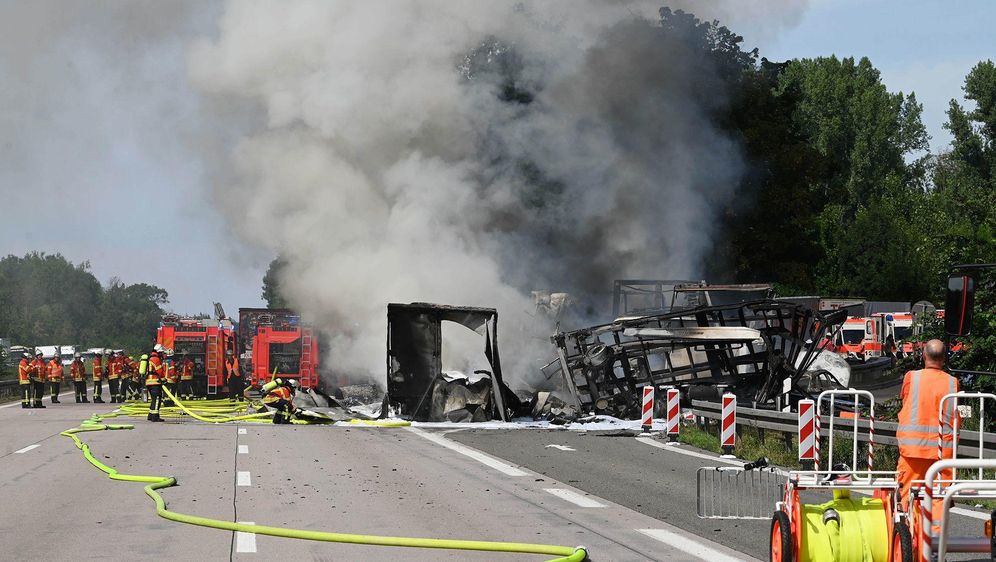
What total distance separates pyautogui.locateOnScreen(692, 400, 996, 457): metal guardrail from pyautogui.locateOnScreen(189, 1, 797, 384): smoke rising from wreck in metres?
14.2

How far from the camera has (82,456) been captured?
55.1 ft

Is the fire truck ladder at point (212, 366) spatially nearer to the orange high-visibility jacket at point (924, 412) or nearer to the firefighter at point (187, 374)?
the firefighter at point (187, 374)

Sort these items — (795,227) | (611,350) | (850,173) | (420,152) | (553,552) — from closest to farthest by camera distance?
1. (553,552)
2. (611,350)
3. (420,152)
4. (795,227)
5. (850,173)

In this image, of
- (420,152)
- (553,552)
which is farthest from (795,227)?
(553,552)

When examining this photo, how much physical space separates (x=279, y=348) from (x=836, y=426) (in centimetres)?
2429

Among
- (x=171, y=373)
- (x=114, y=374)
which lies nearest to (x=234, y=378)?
(x=114, y=374)

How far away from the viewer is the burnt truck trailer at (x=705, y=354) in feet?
73.0

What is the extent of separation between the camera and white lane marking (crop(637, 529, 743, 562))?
8.97m

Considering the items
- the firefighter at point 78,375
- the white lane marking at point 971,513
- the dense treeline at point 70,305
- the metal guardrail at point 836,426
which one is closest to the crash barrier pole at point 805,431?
the metal guardrail at point 836,426

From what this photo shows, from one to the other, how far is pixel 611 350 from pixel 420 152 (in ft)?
47.2

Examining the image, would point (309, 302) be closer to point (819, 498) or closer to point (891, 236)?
point (819, 498)

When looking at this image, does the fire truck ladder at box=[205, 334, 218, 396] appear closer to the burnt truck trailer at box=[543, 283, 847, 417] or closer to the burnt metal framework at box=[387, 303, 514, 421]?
the burnt metal framework at box=[387, 303, 514, 421]

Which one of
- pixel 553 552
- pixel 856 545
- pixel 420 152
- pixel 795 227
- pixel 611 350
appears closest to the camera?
pixel 856 545

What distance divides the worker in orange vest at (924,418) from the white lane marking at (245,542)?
464cm
